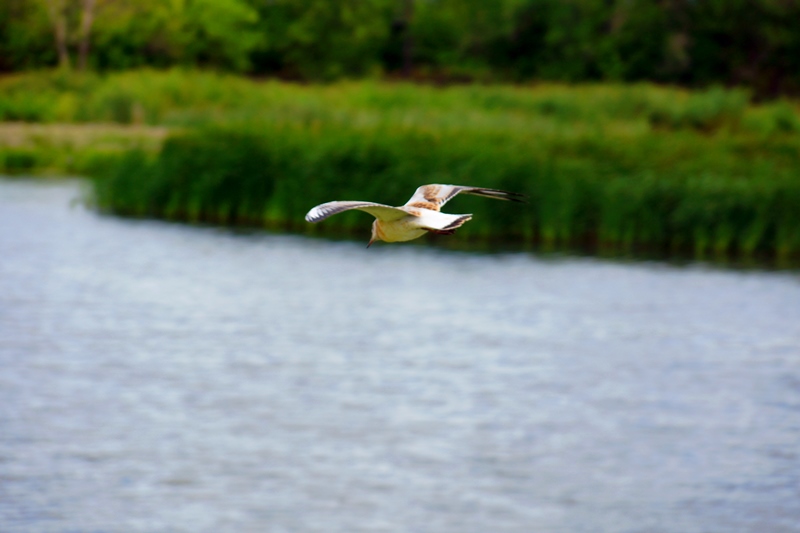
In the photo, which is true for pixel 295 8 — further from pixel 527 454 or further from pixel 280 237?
pixel 527 454

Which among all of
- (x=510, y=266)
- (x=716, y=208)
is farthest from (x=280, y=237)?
(x=716, y=208)

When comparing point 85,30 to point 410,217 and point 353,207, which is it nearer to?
point 410,217

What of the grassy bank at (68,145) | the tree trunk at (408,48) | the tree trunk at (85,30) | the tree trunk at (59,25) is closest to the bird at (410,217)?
the grassy bank at (68,145)

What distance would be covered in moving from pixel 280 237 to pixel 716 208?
8.91 meters

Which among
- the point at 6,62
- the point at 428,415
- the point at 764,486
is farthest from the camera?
the point at 6,62

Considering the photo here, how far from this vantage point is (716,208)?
84.3ft

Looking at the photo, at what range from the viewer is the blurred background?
14031 millimetres

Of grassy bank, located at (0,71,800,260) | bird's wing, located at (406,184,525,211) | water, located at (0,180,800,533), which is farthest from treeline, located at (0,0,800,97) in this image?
bird's wing, located at (406,184,525,211)

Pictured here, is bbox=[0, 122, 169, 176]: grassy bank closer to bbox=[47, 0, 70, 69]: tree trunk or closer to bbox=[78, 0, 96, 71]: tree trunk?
bbox=[47, 0, 70, 69]: tree trunk

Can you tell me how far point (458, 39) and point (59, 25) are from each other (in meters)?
19.1

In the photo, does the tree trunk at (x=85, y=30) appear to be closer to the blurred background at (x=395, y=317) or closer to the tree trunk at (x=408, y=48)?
the blurred background at (x=395, y=317)

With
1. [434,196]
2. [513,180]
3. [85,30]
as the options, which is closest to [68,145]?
[513,180]

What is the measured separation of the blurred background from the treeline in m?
15.4

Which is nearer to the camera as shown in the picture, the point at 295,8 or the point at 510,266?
the point at 510,266
